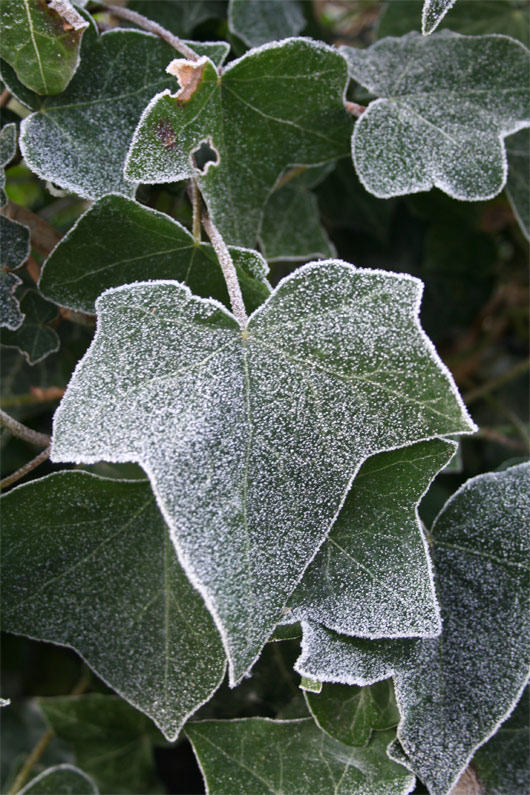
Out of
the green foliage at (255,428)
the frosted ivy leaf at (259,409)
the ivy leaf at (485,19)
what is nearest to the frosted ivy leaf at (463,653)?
the green foliage at (255,428)

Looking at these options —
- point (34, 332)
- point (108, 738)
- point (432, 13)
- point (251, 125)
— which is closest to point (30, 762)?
A: point (108, 738)

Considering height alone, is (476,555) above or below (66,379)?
below

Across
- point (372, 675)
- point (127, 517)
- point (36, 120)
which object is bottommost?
point (372, 675)

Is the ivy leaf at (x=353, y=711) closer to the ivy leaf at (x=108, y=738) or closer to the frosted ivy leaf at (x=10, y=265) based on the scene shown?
the ivy leaf at (x=108, y=738)

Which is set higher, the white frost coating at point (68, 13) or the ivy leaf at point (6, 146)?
the white frost coating at point (68, 13)

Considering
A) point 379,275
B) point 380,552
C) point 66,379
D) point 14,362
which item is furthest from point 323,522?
point 14,362

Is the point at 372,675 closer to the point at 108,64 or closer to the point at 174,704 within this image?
the point at 174,704
